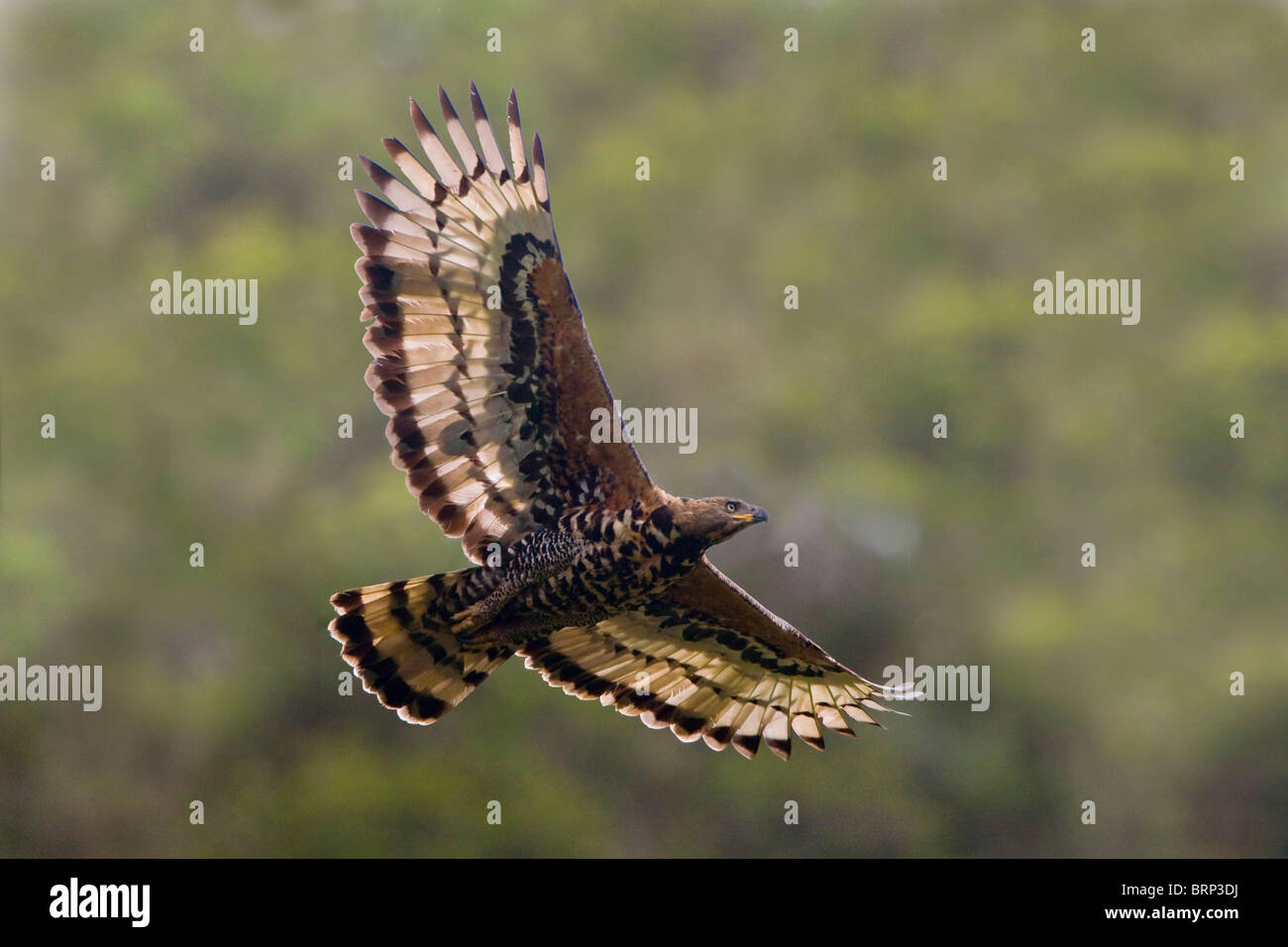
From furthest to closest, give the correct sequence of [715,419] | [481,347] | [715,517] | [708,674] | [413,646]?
1. [715,419]
2. [708,674]
3. [413,646]
4. [481,347]
5. [715,517]

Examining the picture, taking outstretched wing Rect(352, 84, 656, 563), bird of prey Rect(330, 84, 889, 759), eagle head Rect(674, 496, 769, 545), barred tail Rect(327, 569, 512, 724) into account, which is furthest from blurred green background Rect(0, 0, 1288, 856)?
eagle head Rect(674, 496, 769, 545)

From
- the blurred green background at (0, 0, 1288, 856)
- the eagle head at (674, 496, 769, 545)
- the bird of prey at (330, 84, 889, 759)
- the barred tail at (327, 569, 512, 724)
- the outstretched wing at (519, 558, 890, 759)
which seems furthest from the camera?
the blurred green background at (0, 0, 1288, 856)

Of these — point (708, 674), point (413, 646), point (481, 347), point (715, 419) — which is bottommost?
point (708, 674)

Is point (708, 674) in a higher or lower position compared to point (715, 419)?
lower

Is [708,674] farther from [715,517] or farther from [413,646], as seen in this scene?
[715,517]

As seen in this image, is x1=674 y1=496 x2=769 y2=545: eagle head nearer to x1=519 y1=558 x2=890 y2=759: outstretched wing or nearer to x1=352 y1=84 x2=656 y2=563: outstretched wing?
x1=352 y1=84 x2=656 y2=563: outstretched wing

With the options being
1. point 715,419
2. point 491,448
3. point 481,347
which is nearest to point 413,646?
point 491,448

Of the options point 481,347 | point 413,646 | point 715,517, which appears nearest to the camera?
point 715,517

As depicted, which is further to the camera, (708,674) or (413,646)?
(708,674)
